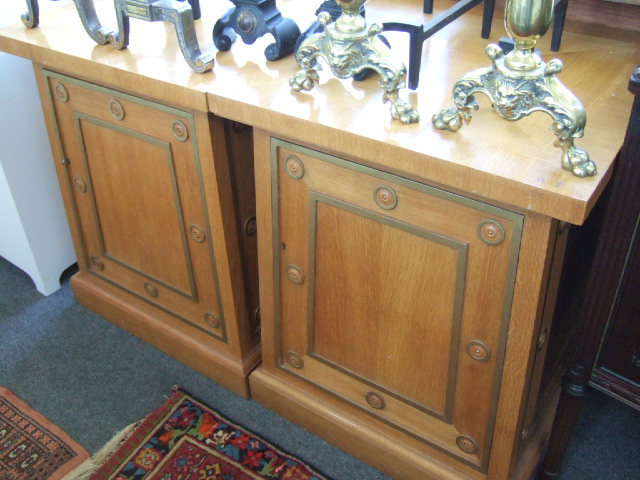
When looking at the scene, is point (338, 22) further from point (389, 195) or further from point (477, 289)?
point (477, 289)

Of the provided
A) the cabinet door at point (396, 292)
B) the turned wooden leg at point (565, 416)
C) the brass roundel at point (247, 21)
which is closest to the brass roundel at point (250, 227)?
the cabinet door at point (396, 292)

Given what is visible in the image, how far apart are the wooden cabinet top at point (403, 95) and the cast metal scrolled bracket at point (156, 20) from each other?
0.02 meters

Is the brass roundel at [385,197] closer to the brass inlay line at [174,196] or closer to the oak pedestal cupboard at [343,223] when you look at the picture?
the oak pedestal cupboard at [343,223]

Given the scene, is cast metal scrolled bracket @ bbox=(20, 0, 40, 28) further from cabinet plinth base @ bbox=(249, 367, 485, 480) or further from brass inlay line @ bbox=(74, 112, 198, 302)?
cabinet plinth base @ bbox=(249, 367, 485, 480)

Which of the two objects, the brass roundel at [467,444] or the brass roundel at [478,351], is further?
the brass roundel at [467,444]

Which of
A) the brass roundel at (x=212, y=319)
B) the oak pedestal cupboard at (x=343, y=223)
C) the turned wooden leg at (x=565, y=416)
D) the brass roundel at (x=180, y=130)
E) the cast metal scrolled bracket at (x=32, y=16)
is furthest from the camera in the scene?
the brass roundel at (x=212, y=319)

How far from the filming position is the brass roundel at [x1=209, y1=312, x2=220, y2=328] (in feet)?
4.50

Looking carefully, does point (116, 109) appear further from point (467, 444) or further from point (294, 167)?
point (467, 444)

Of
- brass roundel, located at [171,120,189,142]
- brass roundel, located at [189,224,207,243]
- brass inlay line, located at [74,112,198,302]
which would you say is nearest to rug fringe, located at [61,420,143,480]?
brass inlay line, located at [74,112,198,302]

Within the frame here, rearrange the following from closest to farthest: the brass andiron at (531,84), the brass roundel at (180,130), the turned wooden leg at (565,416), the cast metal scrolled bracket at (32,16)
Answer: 1. the brass andiron at (531,84)
2. the turned wooden leg at (565,416)
3. the brass roundel at (180,130)
4. the cast metal scrolled bracket at (32,16)

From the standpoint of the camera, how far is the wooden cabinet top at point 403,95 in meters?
0.83

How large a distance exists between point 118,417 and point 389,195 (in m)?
0.82

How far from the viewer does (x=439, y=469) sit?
1163mm

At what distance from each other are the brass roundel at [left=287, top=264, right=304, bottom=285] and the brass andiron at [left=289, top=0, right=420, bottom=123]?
13.6 inches
